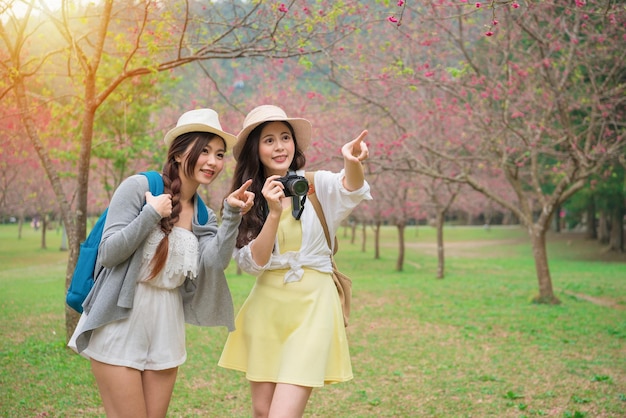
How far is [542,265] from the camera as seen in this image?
37.9ft

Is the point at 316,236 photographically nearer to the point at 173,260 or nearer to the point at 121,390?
the point at 173,260

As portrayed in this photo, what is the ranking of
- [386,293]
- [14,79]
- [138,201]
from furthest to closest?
1. [386,293]
2. [14,79]
3. [138,201]

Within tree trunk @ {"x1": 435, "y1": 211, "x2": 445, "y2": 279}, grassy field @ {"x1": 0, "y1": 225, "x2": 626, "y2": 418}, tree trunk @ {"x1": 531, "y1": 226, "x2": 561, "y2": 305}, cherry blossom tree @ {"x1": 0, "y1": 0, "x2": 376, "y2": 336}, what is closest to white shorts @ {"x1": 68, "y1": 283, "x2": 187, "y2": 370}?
grassy field @ {"x1": 0, "y1": 225, "x2": 626, "y2": 418}

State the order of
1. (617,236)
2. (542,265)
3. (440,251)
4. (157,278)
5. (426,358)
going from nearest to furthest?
(157,278)
(426,358)
(542,265)
(440,251)
(617,236)

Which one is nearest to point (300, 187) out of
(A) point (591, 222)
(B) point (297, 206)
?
(B) point (297, 206)

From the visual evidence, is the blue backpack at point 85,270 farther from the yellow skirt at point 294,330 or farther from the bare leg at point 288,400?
the bare leg at point 288,400

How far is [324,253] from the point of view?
3.04 meters

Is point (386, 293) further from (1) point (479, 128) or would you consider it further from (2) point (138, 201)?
(2) point (138, 201)

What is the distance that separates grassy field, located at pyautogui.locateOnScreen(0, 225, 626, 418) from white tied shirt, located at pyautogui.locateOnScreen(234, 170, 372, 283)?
2.73 m

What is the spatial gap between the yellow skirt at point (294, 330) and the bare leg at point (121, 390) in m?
0.53

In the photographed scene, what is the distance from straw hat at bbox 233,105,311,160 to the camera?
10.00 feet

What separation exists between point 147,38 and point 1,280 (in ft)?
35.9

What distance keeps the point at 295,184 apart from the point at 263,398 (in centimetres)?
101

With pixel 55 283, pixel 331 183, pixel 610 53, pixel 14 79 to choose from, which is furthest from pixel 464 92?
pixel 55 283
